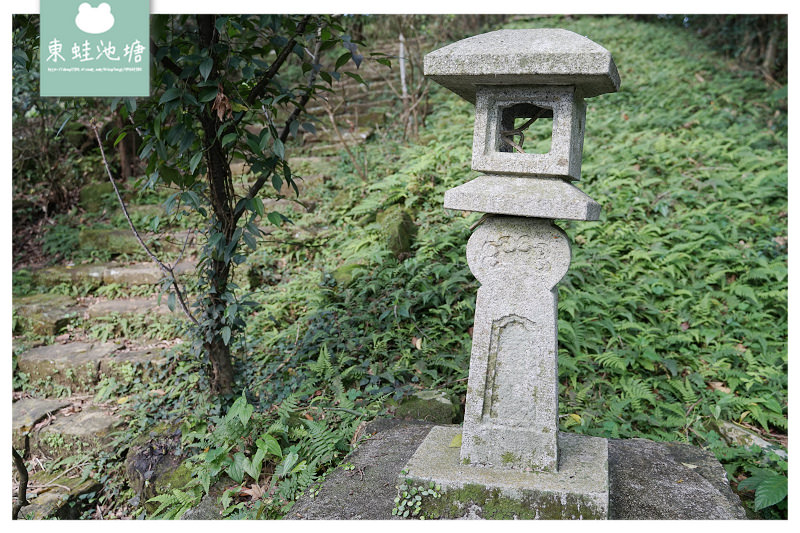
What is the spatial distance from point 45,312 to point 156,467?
118 inches

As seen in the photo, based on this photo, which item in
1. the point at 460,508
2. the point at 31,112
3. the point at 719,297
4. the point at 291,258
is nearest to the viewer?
the point at 460,508

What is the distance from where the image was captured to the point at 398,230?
5781mm

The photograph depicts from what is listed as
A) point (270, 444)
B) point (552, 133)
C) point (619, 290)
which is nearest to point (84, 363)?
point (270, 444)

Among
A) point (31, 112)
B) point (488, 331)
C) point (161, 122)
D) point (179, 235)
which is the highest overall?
point (31, 112)

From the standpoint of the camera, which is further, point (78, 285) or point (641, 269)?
point (78, 285)

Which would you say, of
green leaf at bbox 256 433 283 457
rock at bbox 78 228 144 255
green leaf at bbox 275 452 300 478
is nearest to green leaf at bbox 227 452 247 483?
green leaf at bbox 256 433 283 457

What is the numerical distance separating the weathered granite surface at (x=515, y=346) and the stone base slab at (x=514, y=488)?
9 centimetres

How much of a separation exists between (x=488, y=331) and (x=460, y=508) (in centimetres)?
82

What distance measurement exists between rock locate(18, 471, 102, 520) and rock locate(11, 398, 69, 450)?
1.40 ft

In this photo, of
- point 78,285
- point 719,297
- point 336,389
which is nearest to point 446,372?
point 336,389

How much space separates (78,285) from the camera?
6523 millimetres

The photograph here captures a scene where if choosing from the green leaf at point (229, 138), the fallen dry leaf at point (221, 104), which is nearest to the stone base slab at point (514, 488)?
the green leaf at point (229, 138)

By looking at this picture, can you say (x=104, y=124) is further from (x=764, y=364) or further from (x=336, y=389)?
(x=764, y=364)

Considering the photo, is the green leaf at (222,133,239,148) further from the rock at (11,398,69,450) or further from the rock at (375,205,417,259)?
the rock at (11,398,69,450)
